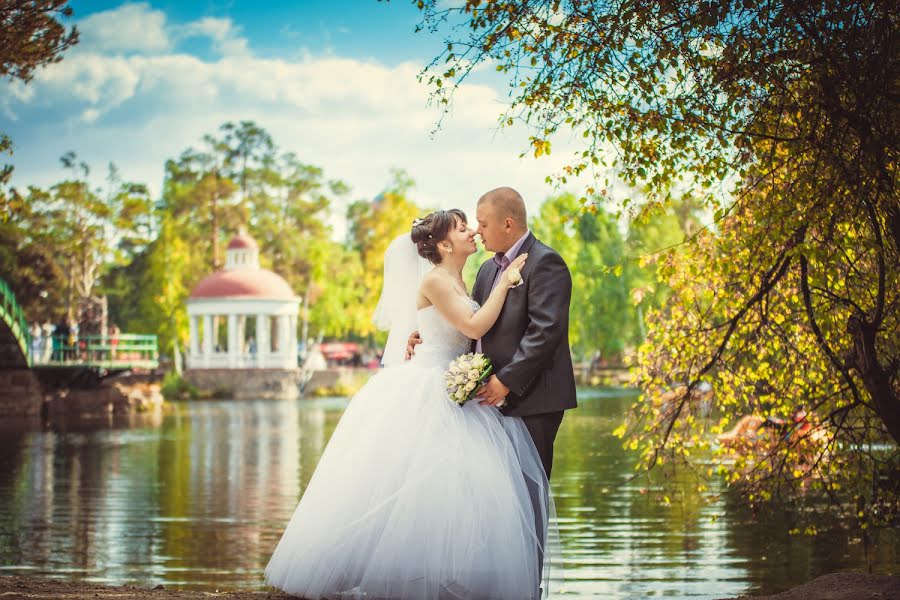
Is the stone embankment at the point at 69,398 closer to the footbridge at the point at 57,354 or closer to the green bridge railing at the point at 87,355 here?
the footbridge at the point at 57,354

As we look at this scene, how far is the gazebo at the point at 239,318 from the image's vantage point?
1811 inches

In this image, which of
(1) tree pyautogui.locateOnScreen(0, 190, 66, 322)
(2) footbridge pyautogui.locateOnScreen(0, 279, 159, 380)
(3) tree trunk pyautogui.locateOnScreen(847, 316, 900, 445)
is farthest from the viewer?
(1) tree pyautogui.locateOnScreen(0, 190, 66, 322)

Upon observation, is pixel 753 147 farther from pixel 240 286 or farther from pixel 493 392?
pixel 240 286

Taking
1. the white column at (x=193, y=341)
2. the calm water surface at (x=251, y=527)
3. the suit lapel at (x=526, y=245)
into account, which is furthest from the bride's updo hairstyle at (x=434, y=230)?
the white column at (x=193, y=341)

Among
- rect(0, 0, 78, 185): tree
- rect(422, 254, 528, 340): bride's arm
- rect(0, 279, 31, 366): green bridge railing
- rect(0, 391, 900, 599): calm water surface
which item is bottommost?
rect(0, 391, 900, 599): calm water surface

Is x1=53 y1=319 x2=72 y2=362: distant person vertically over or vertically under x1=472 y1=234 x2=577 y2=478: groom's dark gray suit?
over

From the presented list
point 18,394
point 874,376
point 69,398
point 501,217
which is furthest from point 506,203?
point 69,398

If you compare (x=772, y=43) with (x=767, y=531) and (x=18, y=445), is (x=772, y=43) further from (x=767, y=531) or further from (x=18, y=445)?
(x=18, y=445)

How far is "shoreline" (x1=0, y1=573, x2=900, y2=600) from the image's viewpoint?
16.6 ft

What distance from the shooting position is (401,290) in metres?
5.61

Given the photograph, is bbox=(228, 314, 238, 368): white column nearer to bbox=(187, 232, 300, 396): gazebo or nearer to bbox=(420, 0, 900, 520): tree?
bbox=(187, 232, 300, 396): gazebo

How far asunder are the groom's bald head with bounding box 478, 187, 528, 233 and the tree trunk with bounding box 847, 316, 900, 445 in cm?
249

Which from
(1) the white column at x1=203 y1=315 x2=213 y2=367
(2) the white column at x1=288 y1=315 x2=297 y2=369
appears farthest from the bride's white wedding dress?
(2) the white column at x1=288 y1=315 x2=297 y2=369

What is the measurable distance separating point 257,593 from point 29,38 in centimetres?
681
